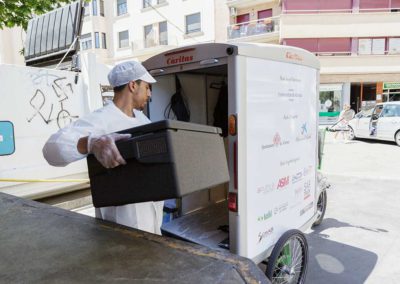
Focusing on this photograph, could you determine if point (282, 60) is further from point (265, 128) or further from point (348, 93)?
point (348, 93)

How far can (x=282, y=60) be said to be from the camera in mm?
2992

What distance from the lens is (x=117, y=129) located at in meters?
2.15

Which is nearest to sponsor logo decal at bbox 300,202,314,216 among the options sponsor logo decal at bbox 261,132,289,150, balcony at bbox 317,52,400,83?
sponsor logo decal at bbox 261,132,289,150

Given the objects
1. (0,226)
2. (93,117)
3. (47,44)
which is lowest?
(0,226)

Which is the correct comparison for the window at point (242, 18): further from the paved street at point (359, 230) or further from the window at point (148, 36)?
the paved street at point (359, 230)

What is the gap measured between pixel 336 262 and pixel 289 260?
0.99 metres

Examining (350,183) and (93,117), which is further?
(350,183)

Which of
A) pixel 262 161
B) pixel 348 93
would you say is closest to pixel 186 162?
pixel 262 161

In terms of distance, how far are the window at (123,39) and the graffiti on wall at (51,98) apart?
25.5m

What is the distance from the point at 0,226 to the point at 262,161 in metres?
1.95

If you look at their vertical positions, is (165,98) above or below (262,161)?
above

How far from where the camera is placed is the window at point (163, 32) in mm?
26172

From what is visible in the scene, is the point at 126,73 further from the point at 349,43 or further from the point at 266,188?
the point at 349,43

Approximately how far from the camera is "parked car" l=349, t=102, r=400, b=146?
12414 mm
